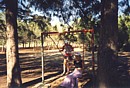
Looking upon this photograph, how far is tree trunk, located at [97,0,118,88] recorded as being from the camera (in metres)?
8.55

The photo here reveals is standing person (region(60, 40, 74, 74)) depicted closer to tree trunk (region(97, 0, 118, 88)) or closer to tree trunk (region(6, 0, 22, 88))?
tree trunk (region(6, 0, 22, 88))

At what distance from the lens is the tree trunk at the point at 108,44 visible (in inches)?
337

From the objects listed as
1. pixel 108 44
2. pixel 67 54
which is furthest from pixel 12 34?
Answer: pixel 67 54

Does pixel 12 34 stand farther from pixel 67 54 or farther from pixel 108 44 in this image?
pixel 67 54

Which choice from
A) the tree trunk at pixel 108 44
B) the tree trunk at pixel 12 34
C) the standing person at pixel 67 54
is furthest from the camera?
the standing person at pixel 67 54

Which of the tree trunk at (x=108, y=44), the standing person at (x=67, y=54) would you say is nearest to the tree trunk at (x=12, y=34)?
the tree trunk at (x=108, y=44)

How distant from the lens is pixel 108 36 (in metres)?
8.56

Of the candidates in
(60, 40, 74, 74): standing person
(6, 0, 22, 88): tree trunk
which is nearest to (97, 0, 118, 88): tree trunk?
(6, 0, 22, 88): tree trunk

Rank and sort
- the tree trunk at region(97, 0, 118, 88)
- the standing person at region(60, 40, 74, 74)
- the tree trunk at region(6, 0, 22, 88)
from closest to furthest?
the tree trunk at region(97, 0, 118, 88) → the tree trunk at region(6, 0, 22, 88) → the standing person at region(60, 40, 74, 74)

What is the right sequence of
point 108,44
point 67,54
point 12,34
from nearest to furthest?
1. point 108,44
2. point 12,34
3. point 67,54

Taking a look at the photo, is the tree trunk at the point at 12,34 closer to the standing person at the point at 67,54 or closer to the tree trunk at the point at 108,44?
the tree trunk at the point at 108,44

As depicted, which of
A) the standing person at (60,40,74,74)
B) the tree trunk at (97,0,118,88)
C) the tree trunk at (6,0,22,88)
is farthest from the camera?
the standing person at (60,40,74,74)

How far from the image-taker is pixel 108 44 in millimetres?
8555

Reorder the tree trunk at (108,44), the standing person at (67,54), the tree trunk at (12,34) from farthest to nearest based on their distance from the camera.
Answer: the standing person at (67,54), the tree trunk at (12,34), the tree trunk at (108,44)
